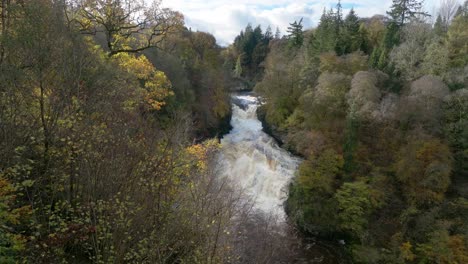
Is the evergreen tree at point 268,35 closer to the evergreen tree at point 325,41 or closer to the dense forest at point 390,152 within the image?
the evergreen tree at point 325,41

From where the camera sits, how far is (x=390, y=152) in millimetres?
20000

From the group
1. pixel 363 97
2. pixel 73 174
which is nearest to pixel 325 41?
pixel 363 97

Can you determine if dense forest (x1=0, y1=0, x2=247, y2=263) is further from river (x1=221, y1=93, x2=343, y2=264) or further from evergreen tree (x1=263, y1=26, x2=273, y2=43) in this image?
evergreen tree (x1=263, y1=26, x2=273, y2=43)

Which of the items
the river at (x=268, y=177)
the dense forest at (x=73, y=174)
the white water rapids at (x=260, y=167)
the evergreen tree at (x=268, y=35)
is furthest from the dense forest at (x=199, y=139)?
the evergreen tree at (x=268, y=35)

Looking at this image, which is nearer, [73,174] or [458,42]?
[73,174]

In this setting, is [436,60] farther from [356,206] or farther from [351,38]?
[356,206]

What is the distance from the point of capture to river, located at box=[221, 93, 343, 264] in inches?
659

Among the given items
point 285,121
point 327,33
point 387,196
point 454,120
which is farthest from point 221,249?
point 327,33

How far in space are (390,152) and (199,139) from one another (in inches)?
482

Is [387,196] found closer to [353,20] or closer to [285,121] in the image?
[285,121]

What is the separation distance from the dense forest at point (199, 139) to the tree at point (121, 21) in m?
0.06

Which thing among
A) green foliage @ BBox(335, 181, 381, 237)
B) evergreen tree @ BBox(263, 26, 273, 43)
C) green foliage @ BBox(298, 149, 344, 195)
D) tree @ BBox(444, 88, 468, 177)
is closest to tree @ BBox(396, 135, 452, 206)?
tree @ BBox(444, 88, 468, 177)

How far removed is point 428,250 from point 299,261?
574 centimetres

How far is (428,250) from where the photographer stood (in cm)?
1419
